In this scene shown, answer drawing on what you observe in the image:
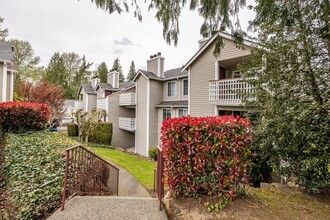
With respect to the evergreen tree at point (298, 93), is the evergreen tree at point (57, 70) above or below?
above

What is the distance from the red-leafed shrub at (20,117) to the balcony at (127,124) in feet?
30.3

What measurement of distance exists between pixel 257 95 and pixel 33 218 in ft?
21.4

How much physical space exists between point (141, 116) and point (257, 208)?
47.7 ft

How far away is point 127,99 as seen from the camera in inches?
723

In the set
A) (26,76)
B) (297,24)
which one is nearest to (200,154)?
(297,24)

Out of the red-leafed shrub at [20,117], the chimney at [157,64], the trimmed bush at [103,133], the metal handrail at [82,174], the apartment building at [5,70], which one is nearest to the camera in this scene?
the metal handrail at [82,174]

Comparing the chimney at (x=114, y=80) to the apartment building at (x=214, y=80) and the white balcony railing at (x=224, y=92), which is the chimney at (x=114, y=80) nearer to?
the apartment building at (x=214, y=80)

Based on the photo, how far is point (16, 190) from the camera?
3859 mm

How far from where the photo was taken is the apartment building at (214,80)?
951cm

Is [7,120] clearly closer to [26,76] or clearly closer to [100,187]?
[100,187]

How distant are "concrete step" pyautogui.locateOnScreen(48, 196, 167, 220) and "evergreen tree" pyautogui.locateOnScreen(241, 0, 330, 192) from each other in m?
3.48

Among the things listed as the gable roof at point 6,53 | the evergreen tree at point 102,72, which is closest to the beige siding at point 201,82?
the gable roof at point 6,53

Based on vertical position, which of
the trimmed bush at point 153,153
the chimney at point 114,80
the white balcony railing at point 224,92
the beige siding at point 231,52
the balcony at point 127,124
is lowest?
the trimmed bush at point 153,153

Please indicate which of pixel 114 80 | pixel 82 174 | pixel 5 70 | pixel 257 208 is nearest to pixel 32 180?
pixel 82 174
